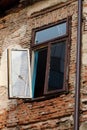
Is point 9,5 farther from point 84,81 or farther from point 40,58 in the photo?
point 84,81

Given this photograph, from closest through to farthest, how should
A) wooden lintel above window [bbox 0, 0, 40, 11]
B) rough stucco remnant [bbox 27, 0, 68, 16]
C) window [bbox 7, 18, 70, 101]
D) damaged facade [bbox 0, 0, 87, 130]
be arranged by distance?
damaged facade [bbox 0, 0, 87, 130] → window [bbox 7, 18, 70, 101] → rough stucco remnant [bbox 27, 0, 68, 16] → wooden lintel above window [bbox 0, 0, 40, 11]

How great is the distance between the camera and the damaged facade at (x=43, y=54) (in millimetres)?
7531

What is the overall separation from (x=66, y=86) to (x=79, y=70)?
1.27 ft

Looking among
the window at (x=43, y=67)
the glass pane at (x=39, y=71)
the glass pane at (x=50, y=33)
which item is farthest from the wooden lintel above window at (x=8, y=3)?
the glass pane at (x=39, y=71)

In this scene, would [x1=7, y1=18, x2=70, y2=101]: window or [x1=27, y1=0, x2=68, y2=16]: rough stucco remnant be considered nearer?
[x1=7, y1=18, x2=70, y2=101]: window

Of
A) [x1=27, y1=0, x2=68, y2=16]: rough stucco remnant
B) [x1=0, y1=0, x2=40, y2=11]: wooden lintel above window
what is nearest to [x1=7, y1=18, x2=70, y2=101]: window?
[x1=27, y1=0, x2=68, y2=16]: rough stucco remnant

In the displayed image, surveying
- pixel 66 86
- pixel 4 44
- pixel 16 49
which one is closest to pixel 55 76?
pixel 66 86

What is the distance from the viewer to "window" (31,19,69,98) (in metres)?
7.93

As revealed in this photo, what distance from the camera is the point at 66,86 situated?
7.67 m

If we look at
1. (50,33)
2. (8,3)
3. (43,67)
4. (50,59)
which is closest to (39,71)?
(43,67)

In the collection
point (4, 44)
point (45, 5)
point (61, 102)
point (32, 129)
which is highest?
point (45, 5)

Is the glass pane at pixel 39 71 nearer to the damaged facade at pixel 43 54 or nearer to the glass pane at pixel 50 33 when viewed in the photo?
the damaged facade at pixel 43 54

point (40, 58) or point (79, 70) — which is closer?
point (79, 70)

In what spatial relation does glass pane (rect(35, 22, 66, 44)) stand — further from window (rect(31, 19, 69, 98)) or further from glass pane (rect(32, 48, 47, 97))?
glass pane (rect(32, 48, 47, 97))
